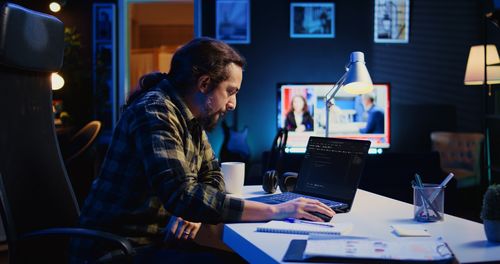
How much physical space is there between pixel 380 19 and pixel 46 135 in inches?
188

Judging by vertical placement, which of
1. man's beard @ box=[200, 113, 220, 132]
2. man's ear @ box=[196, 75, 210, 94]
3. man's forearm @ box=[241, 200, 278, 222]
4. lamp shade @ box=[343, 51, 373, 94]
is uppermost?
lamp shade @ box=[343, 51, 373, 94]

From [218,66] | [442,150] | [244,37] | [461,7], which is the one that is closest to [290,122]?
[244,37]

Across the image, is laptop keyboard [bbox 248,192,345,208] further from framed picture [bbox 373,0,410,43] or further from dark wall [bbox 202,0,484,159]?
framed picture [bbox 373,0,410,43]

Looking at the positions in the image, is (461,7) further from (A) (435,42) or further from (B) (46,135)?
(B) (46,135)

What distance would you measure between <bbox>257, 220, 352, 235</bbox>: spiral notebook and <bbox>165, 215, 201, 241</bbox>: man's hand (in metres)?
0.33

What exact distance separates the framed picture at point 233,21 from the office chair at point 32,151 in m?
4.26

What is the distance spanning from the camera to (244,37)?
19.1ft

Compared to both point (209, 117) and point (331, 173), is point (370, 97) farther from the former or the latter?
point (209, 117)

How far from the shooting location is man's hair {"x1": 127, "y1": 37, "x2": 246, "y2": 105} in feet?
5.21

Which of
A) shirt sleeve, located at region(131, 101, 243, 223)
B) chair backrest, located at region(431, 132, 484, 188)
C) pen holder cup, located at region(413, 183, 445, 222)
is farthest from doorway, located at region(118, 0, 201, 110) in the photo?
pen holder cup, located at region(413, 183, 445, 222)

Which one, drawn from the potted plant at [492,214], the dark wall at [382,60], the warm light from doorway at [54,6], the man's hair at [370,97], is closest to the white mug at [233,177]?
the potted plant at [492,214]

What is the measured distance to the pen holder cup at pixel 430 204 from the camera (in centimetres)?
153

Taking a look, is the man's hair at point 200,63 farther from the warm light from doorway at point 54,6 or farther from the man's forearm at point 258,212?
the warm light from doorway at point 54,6

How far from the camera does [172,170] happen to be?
1.38 metres
